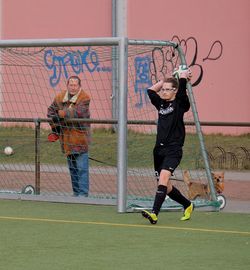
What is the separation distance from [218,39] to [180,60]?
509 inches

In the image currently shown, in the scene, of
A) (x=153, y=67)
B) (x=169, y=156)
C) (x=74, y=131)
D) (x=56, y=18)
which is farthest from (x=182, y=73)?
(x=56, y=18)

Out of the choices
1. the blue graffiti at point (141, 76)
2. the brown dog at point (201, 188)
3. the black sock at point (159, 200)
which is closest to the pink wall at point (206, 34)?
the blue graffiti at point (141, 76)

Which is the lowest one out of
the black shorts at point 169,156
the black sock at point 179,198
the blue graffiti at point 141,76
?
the black sock at point 179,198

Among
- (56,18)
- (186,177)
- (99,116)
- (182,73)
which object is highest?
(182,73)

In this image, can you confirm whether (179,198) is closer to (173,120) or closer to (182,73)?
(173,120)

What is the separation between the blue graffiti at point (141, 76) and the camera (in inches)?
626

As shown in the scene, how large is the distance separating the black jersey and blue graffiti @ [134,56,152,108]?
2900mm

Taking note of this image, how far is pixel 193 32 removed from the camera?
1080 inches

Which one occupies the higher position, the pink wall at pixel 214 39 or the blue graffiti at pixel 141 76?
the blue graffiti at pixel 141 76

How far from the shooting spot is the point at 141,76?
1653cm

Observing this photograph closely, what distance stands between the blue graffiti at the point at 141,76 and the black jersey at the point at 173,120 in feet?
9.52

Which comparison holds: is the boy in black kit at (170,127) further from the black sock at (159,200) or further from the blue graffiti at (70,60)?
the blue graffiti at (70,60)

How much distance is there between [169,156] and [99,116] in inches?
229

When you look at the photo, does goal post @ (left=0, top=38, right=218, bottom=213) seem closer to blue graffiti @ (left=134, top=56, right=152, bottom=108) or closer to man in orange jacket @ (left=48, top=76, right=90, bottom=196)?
blue graffiti @ (left=134, top=56, right=152, bottom=108)
